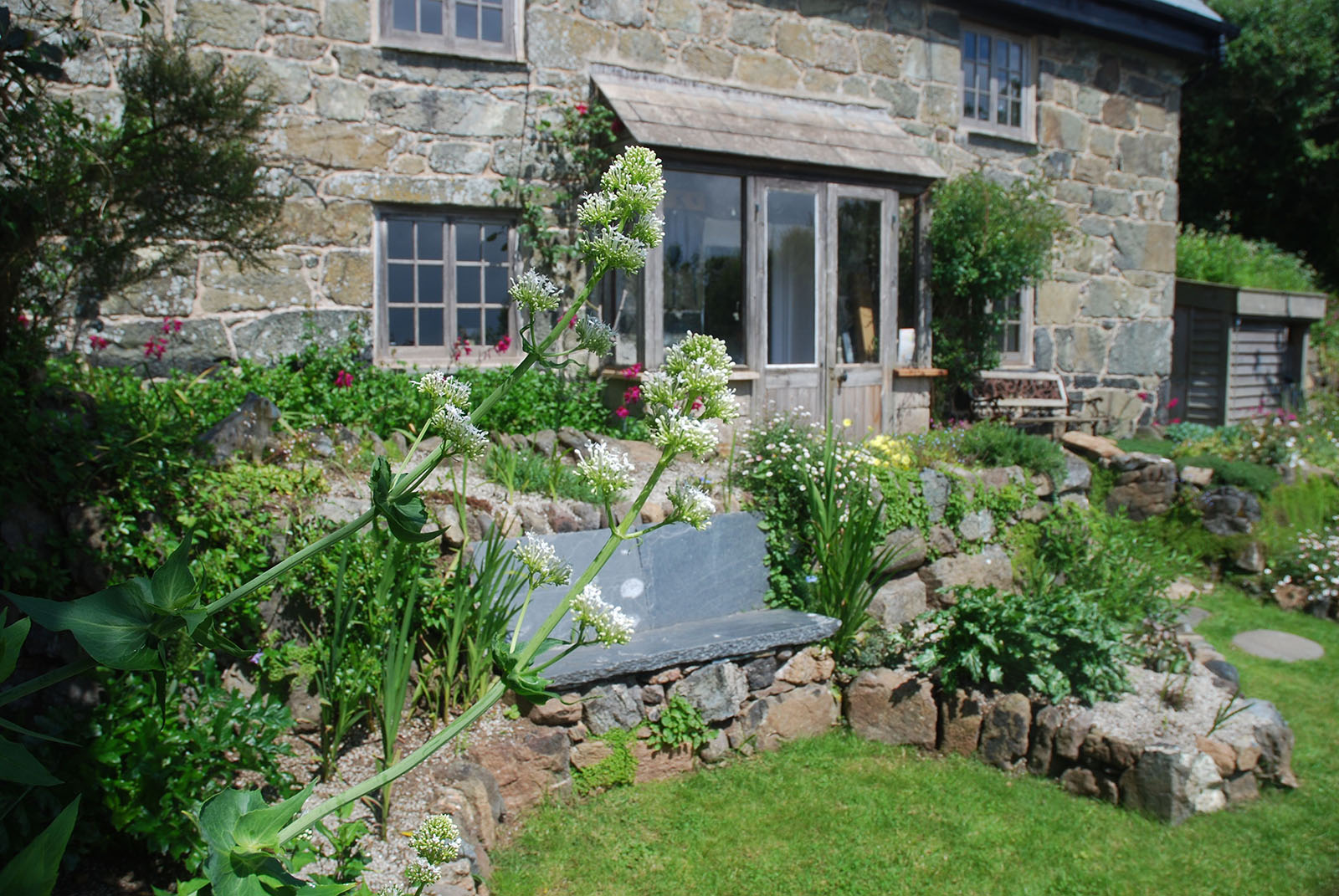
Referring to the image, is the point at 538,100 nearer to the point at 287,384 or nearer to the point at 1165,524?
the point at 287,384

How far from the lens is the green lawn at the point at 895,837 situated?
3670 millimetres

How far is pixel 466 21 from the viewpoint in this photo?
784 cm

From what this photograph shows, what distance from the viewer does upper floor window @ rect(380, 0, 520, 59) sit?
757 cm

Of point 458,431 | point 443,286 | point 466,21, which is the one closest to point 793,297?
point 443,286

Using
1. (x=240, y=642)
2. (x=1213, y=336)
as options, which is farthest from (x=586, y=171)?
(x=1213, y=336)

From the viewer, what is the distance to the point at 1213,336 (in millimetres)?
12516

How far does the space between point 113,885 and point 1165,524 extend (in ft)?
26.9

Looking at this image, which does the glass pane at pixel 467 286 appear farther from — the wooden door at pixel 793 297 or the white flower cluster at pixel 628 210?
the white flower cluster at pixel 628 210

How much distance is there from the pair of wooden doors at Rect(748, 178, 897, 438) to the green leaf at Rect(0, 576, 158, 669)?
24.0 feet

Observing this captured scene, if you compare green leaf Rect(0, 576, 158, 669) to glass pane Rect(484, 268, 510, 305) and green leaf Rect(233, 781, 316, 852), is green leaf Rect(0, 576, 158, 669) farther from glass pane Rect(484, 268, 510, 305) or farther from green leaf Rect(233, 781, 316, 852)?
glass pane Rect(484, 268, 510, 305)

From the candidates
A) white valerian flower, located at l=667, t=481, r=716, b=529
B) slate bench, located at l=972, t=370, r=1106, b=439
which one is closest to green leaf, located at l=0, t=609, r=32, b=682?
white valerian flower, located at l=667, t=481, r=716, b=529

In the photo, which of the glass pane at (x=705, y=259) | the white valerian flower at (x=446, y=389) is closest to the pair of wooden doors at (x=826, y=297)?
the glass pane at (x=705, y=259)

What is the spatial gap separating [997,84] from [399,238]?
7024 mm

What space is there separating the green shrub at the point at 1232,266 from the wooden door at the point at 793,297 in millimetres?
7656
